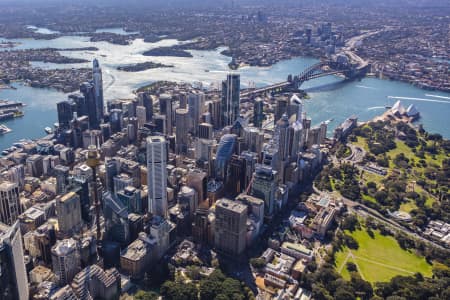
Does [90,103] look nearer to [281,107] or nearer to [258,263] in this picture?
[281,107]

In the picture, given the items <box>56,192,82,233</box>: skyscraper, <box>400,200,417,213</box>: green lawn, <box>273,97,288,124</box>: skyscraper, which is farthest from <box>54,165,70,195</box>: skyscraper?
<box>400,200,417,213</box>: green lawn

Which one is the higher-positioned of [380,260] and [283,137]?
[283,137]

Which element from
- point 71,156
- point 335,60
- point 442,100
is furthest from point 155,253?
point 335,60

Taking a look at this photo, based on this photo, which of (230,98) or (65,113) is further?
(230,98)

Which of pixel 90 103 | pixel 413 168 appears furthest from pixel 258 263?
pixel 90 103

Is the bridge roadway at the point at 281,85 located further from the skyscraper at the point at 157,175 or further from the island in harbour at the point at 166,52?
the skyscraper at the point at 157,175

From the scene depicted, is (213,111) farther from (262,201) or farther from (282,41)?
(282,41)

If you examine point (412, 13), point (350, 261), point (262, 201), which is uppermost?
point (412, 13)
